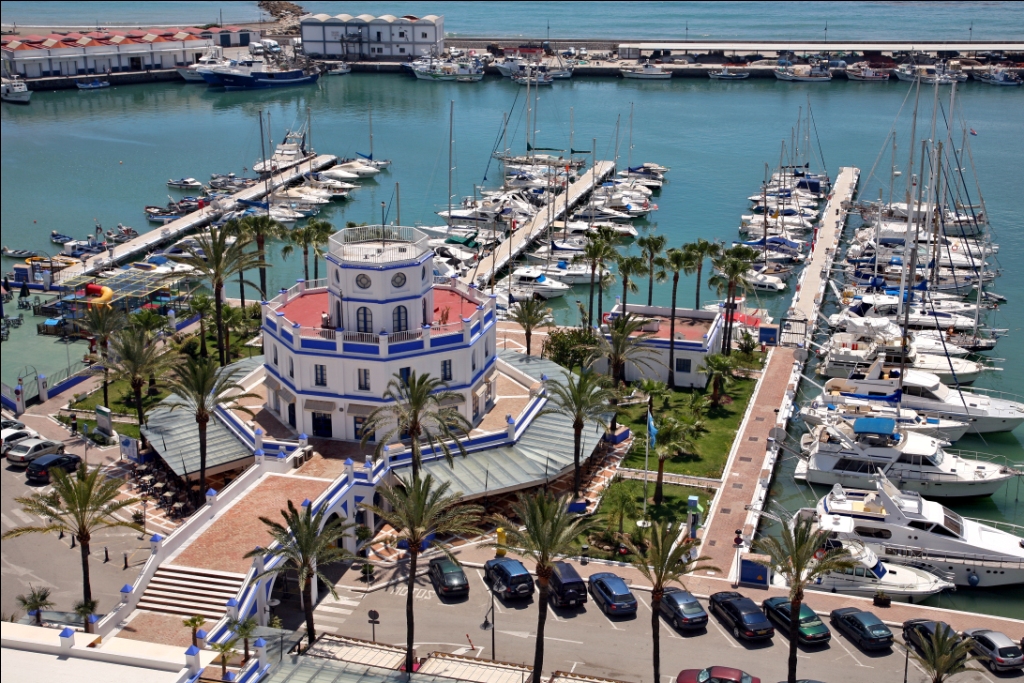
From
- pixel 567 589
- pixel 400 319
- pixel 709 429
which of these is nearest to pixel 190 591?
pixel 567 589

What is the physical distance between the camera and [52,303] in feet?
264

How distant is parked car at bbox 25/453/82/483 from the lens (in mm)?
56094

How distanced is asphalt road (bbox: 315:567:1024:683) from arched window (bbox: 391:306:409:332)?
15.2 m

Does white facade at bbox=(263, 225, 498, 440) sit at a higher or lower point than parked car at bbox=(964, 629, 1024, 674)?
higher

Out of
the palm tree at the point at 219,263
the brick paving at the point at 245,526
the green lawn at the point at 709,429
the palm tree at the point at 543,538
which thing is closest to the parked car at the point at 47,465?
the brick paving at the point at 245,526

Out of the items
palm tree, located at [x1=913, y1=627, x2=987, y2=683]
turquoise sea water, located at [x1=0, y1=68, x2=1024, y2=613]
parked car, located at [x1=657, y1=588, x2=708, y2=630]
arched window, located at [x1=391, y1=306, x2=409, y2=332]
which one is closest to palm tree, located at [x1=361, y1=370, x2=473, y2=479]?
arched window, located at [x1=391, y1=306, x2=409, y2=332]

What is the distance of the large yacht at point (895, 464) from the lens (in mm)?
58688

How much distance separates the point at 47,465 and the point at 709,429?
35.9 meters

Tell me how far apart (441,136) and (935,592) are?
128272 millimetres

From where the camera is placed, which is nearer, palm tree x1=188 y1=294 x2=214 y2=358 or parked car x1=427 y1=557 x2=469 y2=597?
parked car x1=427 y1=557 x2=469 y2=597

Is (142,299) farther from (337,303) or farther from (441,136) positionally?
(441,136)

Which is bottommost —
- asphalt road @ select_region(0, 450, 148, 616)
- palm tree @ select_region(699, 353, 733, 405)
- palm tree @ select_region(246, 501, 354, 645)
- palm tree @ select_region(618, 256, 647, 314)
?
asphalt road @ select_region(0, 450, 148, 616)

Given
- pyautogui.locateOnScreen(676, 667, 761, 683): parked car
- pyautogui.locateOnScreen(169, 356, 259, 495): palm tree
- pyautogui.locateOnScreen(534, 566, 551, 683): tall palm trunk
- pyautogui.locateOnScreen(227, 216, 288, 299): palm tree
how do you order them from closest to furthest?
pyautogui.locateOnScreen(534, 566, 551, 683): tall palm trunk → pyautogui.locateOnScreen(676, 667, 761, 683): parked car → pyautogui.locateOnScreen(169, 356, 259, 495): palm tree → pyautogui.locateOnScreen(227, 216, 288, 299): palm tree

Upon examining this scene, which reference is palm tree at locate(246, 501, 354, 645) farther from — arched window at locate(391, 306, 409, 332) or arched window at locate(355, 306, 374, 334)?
arched window at locate(391, 306, 409, 332)
